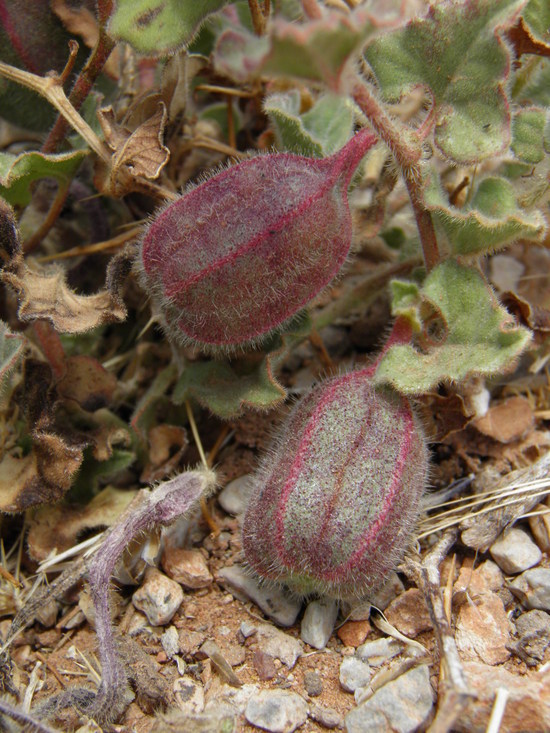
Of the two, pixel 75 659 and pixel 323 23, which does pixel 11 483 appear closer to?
pixel 75 659

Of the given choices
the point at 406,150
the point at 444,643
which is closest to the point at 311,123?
the point at 406,150

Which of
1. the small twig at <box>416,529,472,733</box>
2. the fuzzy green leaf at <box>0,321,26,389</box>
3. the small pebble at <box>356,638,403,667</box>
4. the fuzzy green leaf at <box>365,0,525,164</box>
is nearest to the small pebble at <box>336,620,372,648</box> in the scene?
the small pebble at <box>356,638,403,667</box>

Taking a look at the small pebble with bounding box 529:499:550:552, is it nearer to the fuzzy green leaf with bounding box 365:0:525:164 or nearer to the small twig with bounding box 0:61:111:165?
the fuzzy green leaf with bounding box 365:0:525:164

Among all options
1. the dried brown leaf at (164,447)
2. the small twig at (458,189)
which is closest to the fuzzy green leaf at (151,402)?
the dried brown leaf at (164,447)

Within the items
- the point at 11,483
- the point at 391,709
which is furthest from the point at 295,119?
the point at 391,709

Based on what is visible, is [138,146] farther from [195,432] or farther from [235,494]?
[235,494]
